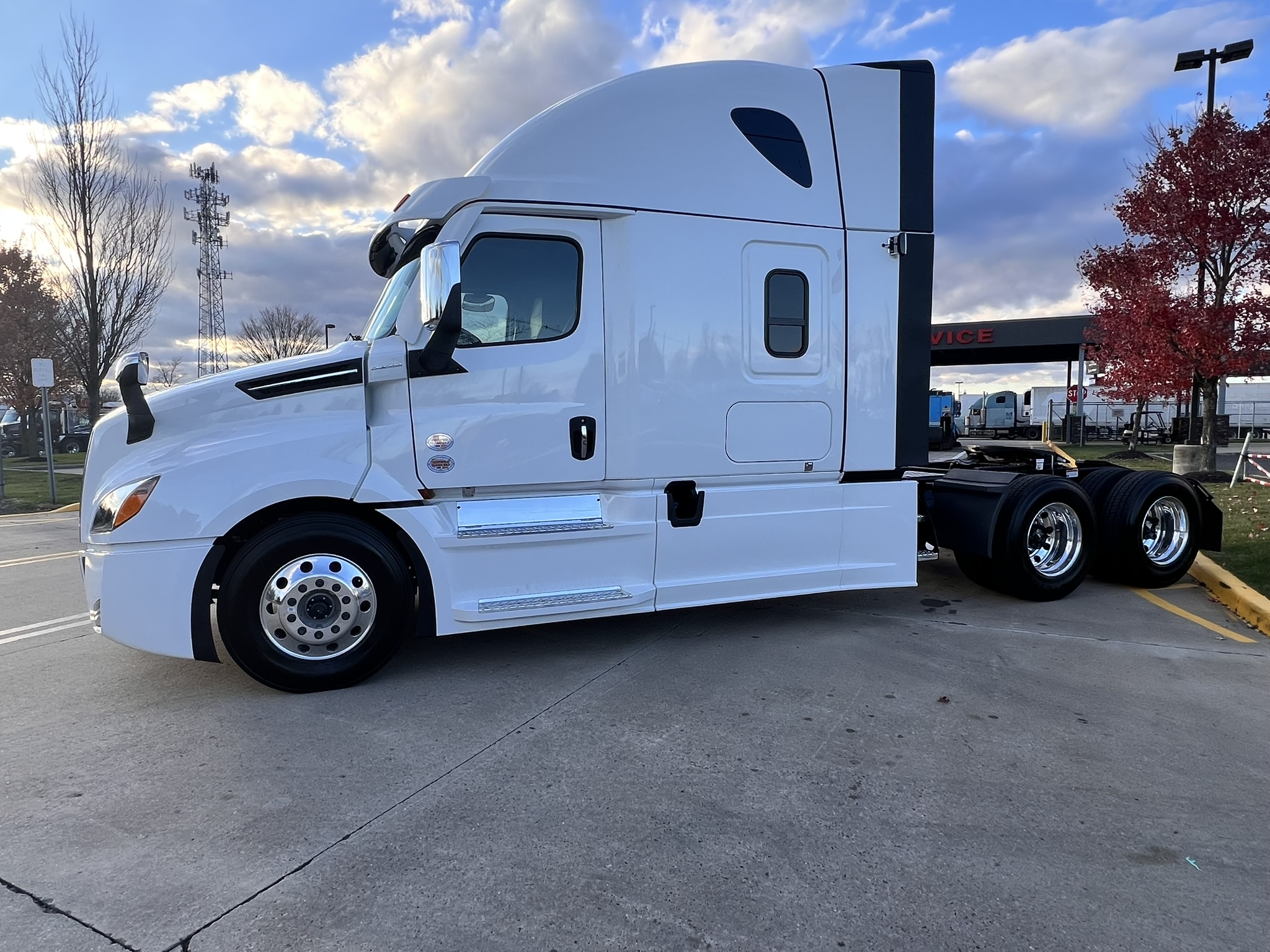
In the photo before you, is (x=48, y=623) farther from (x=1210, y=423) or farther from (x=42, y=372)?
(x=1210, y=423)

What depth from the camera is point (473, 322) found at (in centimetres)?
438

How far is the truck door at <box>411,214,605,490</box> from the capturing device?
14.2ft

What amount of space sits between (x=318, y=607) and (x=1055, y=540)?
5769 mm

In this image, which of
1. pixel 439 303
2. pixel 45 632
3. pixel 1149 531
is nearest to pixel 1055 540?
pixel 1149 531

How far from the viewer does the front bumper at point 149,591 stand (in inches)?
153

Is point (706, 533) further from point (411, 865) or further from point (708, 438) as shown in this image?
point (411, 865)

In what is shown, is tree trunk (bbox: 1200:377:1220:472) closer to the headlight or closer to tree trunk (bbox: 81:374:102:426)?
the headlight

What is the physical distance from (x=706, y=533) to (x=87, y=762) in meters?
3.43

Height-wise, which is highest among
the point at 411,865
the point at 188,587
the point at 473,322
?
the point at 473,322

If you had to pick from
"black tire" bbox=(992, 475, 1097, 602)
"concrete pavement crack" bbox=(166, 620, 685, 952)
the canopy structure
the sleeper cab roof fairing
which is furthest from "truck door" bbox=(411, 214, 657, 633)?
the canopy structure

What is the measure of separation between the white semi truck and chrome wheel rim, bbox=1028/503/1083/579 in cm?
153

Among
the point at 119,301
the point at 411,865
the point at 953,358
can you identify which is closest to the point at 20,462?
the point at 119,301

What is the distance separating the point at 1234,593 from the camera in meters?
6.19

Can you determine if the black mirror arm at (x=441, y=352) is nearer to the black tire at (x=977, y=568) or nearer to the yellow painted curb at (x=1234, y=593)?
the black tire at (x=977, y=568)
